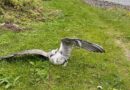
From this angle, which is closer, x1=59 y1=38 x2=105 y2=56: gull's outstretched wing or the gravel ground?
x1=59 y1=38 x2=105 y2=56: gull's outstretched wing

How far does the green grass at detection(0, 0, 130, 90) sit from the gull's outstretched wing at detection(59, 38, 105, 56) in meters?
0.36

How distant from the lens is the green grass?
7.16m

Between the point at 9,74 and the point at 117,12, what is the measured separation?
6.53 m

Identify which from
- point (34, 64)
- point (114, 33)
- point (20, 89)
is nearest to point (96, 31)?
point (114, 33)

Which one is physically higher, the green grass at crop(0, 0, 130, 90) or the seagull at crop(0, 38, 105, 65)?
the seagull at crop(0, 38, 105, 65)

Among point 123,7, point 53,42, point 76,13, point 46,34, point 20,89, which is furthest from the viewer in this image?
point 123,7

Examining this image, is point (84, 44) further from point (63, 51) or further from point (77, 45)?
point (63, 51)

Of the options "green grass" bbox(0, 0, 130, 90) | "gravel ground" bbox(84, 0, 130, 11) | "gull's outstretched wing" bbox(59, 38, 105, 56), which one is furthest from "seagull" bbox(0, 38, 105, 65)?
"gravel ground" bbox(84, 0, 130, 11)

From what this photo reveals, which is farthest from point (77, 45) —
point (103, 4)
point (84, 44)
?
point (103, 4)

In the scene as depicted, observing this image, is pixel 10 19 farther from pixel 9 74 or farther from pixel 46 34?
pixel 9 74

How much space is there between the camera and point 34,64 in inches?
304

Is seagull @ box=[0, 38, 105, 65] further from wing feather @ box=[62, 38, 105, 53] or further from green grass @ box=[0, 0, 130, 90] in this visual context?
green grass @ box=[0, 0, 130, 90]

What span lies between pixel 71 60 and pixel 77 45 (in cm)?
70

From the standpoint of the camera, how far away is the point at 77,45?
24.4ft
